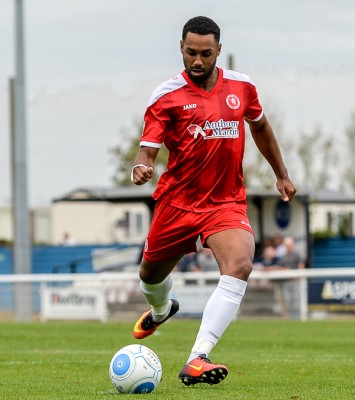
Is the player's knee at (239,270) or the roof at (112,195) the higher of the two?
the player's knee at (239,270)

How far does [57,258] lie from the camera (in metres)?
31.7

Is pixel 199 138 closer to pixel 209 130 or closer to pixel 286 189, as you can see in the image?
pixel 209 130

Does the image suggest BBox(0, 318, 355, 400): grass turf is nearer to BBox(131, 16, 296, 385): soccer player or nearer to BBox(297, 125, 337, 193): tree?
BBox(131, 16, 296, 385): soccer player

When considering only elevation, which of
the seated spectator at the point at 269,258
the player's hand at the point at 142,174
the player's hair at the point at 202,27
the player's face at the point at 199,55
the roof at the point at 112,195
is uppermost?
the player's hair at the point at 202,27

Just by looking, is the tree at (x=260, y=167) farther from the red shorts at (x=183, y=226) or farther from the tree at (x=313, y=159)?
the red shorts at (x=183, y=226)

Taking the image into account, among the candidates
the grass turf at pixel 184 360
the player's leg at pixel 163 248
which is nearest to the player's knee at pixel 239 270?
the player's leg at pixel 163 248

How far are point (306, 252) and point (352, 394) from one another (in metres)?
18.4

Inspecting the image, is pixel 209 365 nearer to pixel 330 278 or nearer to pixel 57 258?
pixel 330 278

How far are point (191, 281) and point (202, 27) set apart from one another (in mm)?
14923

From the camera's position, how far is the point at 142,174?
775cm

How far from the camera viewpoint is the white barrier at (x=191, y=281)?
22156 millimetres

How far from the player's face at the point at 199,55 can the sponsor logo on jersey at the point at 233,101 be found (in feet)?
0.78

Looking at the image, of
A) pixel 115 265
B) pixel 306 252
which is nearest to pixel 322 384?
pixel 306 252

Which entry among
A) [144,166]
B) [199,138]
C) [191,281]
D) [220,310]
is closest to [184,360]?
[220,310]
